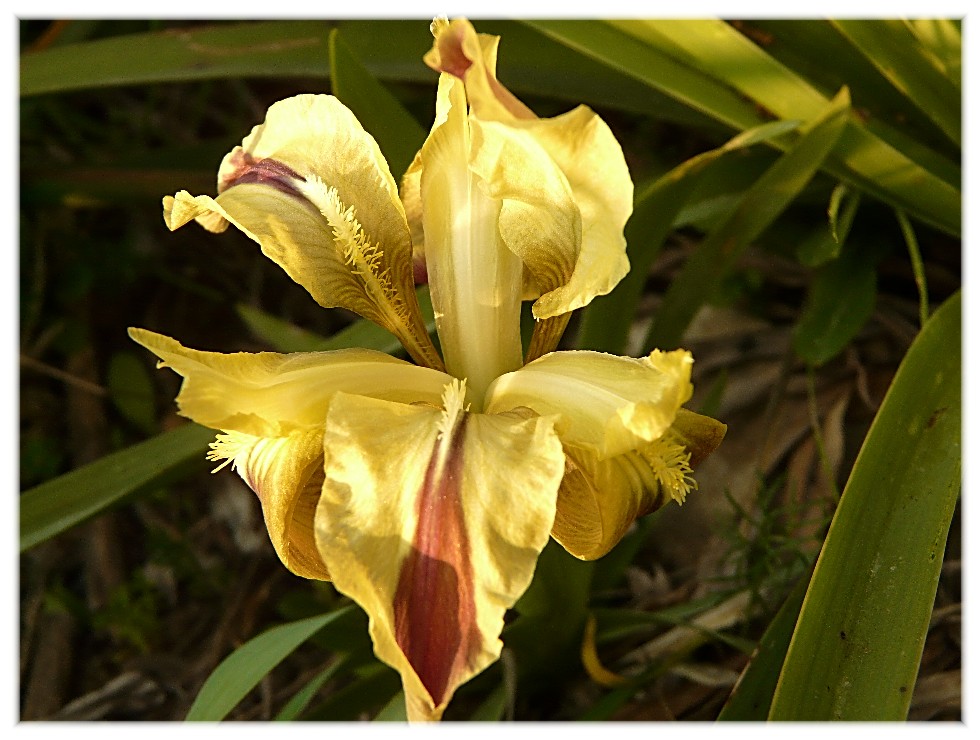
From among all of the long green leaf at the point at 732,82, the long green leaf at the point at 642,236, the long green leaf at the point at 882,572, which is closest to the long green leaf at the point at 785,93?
the long green leaf at the point at 732,82

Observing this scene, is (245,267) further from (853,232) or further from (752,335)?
(853,232)

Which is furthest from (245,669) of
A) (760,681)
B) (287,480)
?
(760,681)

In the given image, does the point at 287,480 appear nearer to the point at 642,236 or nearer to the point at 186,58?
the point at 642,236

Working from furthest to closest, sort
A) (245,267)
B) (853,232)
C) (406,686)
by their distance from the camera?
1. (245,267)
2. (853,232)
3. (406,686)

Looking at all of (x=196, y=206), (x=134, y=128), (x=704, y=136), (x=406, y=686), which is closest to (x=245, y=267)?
(x=134, y=128)

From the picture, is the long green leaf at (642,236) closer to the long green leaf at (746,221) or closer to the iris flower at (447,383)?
the long green leaf at (746,221)

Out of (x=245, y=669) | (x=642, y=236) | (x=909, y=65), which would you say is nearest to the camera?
(x=245, y=669)

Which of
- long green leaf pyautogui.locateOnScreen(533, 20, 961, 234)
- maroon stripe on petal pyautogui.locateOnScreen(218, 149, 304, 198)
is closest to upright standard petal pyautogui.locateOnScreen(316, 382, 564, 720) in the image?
maroon stripe on petal pyautogui.locateOnScreen(218, 149, 304, 198)
